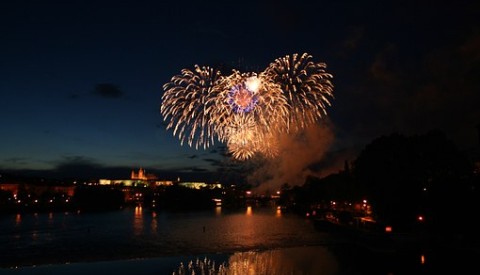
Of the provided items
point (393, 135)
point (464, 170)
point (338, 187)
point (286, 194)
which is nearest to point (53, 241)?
→ point (393, 135)

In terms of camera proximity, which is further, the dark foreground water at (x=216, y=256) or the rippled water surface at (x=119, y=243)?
the rippled water surface at (x=119, y=243)

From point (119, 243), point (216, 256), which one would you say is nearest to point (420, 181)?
point (216, 256)

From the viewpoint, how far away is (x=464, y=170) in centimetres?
4981

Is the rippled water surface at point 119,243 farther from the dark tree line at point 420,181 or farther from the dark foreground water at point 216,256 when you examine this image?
the dark tree line at point 420,181

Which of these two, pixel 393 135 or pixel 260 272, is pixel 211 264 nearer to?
pixel 260 272

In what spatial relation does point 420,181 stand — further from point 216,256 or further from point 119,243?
point 119,243

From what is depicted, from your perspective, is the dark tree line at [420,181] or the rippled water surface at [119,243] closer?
the dark tree line at [420,181]

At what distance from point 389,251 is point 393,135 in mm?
19337

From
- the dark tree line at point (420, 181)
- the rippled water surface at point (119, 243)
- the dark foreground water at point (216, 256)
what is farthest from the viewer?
the rippled water surface at point (119, 243)

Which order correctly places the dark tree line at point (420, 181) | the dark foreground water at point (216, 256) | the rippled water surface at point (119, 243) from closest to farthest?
the dark foreground water at point (216, 256) < the dark tree line at point (420, 181) < the rippled water surface at point (119, 243)

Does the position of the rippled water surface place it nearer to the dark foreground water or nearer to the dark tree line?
the dark foreground water

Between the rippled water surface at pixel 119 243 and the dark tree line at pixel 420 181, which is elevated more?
the dark tree line at pixel 420 181

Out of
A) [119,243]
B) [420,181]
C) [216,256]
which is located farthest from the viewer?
[119,243]

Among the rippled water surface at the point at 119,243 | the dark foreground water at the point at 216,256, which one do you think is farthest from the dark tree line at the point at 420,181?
the rippled water surface at the point at 119,243
